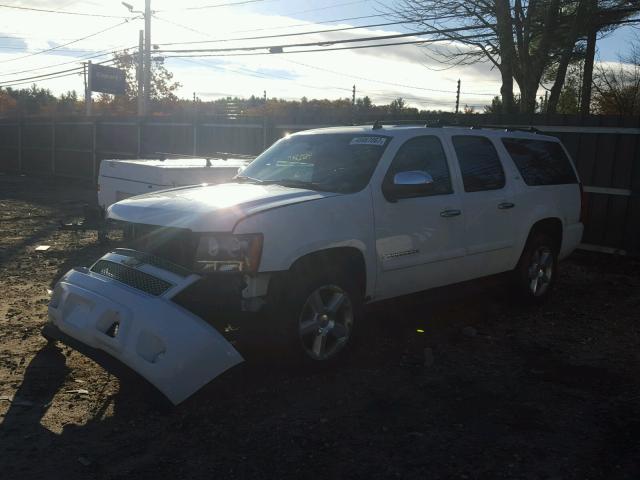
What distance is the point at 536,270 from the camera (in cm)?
712

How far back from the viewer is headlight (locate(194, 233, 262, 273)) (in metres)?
4.46

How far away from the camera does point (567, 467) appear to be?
368cm

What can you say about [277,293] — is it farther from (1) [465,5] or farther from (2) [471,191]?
(1) [465,5]

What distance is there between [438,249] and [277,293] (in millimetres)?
1725

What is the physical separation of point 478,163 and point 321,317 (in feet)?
7.95

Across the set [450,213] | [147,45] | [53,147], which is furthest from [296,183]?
[147,45]

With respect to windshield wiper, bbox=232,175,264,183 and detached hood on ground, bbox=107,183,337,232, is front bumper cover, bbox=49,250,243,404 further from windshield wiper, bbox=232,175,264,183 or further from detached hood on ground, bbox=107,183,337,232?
windshield wiper, bbox=232,175,264,183

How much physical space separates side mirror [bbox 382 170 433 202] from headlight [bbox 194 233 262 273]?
130cm

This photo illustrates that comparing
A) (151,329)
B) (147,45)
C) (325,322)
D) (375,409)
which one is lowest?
(375,409)

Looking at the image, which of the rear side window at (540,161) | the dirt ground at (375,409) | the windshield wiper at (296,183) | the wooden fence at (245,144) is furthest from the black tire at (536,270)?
the windshield wiper at (296,183)

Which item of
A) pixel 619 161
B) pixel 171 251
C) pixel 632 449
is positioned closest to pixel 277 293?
pixel 171 251

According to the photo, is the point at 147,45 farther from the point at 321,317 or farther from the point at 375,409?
the point at 375,409

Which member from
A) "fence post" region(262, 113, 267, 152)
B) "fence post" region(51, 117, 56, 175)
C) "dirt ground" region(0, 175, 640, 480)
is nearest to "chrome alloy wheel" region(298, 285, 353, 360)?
"dirt ground" region(0, 175, 640, 480)

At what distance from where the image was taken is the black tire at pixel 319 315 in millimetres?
4613
